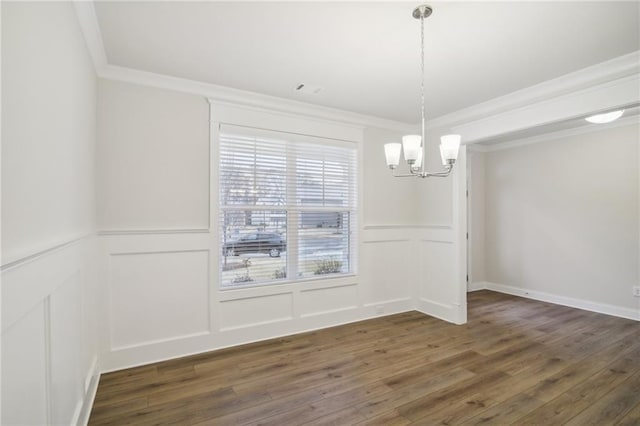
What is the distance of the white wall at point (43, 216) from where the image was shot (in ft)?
3.26

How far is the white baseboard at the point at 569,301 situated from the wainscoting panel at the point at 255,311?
4.06 meters

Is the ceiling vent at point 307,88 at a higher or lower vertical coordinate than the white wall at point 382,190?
higher

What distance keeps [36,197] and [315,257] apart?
2831mm

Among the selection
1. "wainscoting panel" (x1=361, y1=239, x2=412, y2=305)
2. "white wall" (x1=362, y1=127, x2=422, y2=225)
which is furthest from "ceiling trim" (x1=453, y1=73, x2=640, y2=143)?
"wainscoting panel" (x1=361, y1=239, x2=412, y2=305)

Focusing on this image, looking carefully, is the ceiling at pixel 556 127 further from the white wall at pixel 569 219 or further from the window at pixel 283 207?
the window at pixel 283 207

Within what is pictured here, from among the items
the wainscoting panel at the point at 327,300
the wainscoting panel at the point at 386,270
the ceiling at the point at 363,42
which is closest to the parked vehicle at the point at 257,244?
the wainscoting panel at the point at 327,300

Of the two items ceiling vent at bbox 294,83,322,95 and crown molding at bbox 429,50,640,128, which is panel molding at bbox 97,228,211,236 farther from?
crown molding at bbox 429,50,640,128

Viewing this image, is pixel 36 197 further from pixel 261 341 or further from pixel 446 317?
pixel 446 317

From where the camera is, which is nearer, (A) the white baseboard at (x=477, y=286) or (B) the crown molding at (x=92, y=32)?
(B) the crown molding at (x=92, y=32)

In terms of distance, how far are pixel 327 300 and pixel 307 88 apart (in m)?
2.43

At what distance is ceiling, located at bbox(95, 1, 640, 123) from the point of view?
6.35 feet

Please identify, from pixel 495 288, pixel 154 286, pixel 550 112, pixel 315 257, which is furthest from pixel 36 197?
pixel 495 288

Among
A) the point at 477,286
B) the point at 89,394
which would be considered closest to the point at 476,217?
the point at 477,286

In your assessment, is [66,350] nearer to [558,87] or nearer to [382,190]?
[382,190]
